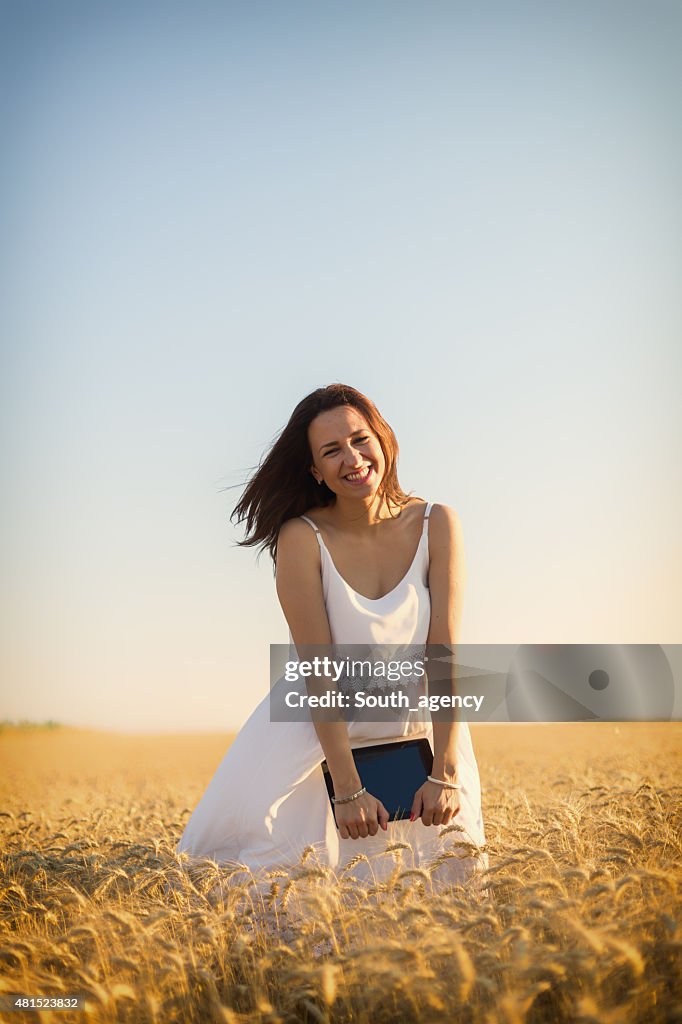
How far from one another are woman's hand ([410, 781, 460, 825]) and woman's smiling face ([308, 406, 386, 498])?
138cm

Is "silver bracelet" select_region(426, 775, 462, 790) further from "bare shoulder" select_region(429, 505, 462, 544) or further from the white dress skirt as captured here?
"bare shoulder" select_region(429, 505, 462, 544)

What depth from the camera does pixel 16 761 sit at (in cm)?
1444

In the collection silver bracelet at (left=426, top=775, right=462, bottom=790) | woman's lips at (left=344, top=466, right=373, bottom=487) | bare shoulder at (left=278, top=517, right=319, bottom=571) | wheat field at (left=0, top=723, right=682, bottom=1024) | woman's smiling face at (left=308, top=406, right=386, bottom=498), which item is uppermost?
woman's smiling face at (left=308, top=406, right=386, bottom=498)

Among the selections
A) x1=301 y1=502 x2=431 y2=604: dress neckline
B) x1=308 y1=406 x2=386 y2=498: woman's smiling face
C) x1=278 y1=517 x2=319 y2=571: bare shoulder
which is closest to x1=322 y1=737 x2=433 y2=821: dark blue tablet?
x1=301 y1=502 x2=431 y2=604: dress neckline

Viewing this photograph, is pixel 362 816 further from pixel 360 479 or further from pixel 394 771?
pixel 360 479

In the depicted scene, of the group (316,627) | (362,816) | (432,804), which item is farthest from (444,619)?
(362,816)

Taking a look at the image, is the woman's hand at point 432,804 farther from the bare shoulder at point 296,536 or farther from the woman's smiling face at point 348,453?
the woman's smiling face at point 348,453

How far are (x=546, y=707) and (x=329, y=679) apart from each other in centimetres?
172

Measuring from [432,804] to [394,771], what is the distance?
22cm

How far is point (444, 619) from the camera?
13.9 feet

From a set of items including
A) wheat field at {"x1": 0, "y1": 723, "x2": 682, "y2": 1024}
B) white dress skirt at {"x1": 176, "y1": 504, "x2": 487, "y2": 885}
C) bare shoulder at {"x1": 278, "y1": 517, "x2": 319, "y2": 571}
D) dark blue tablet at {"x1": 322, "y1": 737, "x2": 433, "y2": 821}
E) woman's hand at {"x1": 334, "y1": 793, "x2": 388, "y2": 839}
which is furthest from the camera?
bare shoulder at {"x1": 278, "y1": 517, "x2": 319, "y2": 571}

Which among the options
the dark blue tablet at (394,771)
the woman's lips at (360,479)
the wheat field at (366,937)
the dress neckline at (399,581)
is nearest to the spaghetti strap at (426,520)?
the dress neckline at (399,581)

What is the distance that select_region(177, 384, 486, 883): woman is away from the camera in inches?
158

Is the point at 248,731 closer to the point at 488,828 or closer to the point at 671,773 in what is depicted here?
the point at 488,828
